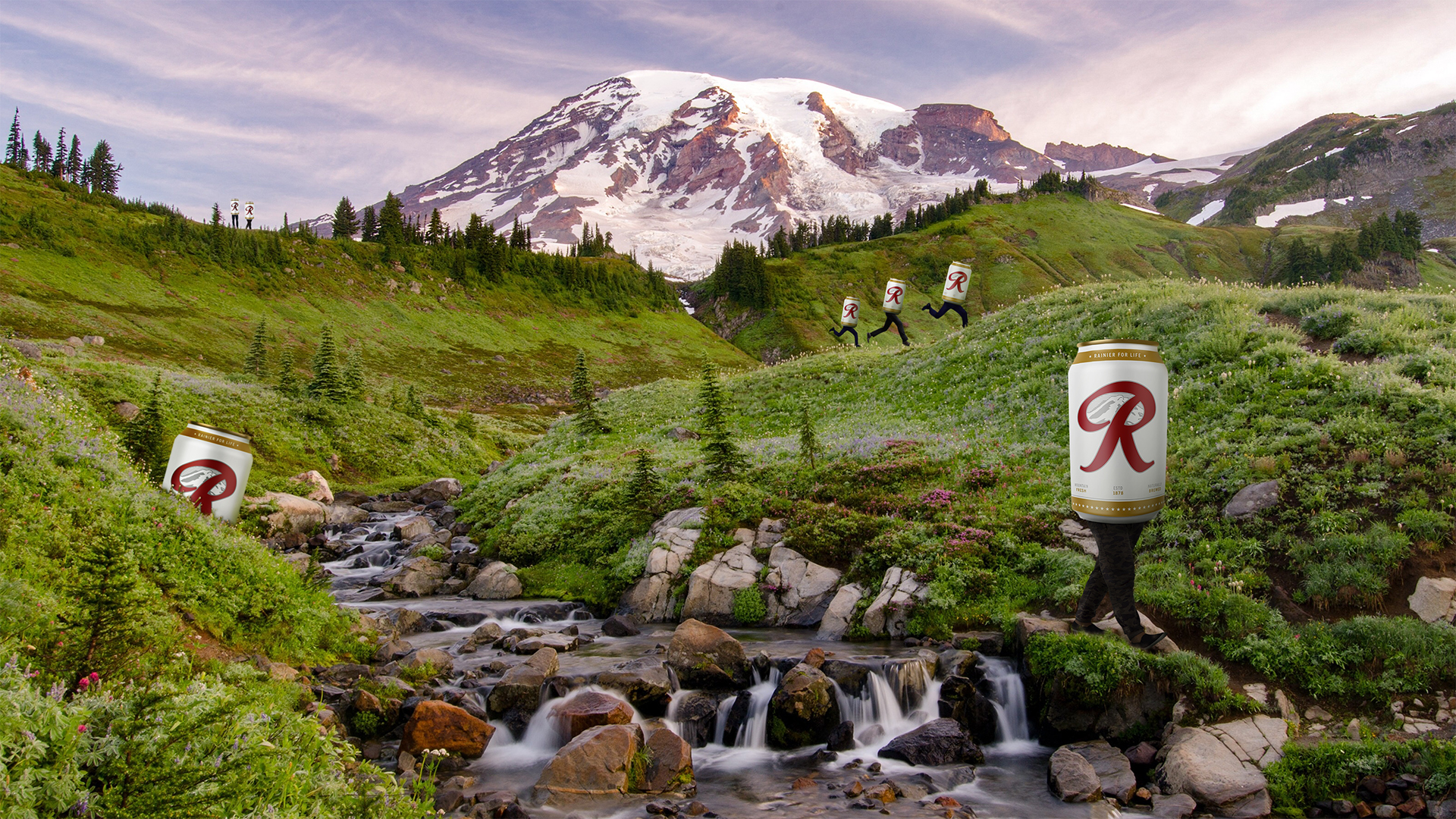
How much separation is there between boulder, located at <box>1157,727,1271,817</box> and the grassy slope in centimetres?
11312

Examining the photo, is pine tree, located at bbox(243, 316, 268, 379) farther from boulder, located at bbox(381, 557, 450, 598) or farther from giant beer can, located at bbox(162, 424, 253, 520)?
giant beer can, located at bbox(162, 424, 253, 520)

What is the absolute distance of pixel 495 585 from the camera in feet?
64.0

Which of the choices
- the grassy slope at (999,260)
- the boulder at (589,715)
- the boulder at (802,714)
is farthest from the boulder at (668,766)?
the grassy slope at (999,260)

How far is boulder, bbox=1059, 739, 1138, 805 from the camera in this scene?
30.7 feet

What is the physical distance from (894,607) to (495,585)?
36.4 ft

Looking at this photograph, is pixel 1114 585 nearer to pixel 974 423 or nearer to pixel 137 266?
pixel 974 423

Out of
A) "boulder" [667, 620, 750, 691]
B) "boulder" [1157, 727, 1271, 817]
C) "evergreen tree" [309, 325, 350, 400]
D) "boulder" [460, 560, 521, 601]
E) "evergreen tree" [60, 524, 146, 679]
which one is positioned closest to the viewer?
"evergreen tree" [60, 524, 146, 679]

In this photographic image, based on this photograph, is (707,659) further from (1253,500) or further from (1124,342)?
(1253,500)

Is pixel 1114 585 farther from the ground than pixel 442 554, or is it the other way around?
pixel 1114 585

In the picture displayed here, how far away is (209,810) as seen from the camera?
167 inches

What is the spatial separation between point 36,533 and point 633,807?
27.6ft

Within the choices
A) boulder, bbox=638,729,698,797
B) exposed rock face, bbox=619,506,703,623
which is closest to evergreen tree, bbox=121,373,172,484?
exposed rock face, bbox=619,506,703,623

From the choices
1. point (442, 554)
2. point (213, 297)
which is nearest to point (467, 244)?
point (213, 297)

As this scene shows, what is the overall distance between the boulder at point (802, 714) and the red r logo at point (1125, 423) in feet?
18.8
